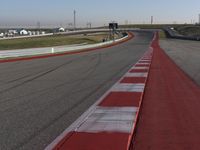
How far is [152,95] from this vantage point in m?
8.47

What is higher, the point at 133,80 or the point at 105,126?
the point at 105,126

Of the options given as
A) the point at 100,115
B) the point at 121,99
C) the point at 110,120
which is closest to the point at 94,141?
the point at 110,120

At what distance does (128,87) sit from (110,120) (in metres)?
3.90

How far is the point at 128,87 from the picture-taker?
31.9ft

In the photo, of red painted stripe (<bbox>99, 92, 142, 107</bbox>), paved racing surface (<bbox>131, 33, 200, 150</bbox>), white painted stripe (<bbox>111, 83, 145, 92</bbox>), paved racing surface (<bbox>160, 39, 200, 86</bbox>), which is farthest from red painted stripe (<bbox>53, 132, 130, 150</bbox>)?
paved racing surface (<bbox>160, 39, 200, 86</bbox>)

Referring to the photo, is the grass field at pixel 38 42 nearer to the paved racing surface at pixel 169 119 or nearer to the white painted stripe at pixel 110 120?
the paved racing surface at pixel 169 119

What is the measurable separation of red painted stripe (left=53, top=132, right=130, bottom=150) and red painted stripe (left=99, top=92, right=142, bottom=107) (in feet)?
7.24

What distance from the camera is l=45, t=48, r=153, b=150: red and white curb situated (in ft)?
14.9

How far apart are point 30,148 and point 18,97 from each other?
386 centimetres

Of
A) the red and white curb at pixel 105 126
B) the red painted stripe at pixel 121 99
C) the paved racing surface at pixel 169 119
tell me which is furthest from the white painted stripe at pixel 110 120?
the red painted stripe at pixel 121 99

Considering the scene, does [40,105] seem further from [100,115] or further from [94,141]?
[94,141]

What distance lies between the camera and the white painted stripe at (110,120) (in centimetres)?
534

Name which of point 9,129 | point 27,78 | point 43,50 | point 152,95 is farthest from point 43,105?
point 43,50

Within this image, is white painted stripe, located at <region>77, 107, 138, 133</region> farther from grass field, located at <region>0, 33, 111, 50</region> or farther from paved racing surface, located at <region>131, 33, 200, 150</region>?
grass field, located at <region>0, 33, 111, 50</region>
